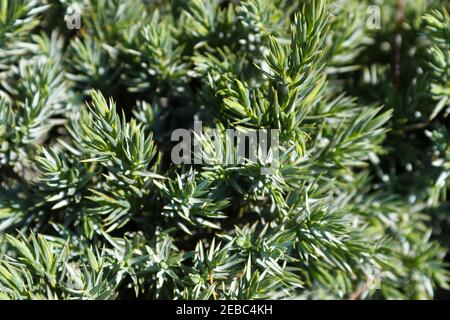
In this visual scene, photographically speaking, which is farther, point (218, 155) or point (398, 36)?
point (398, 36)

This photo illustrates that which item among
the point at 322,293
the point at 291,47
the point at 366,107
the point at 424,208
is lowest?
the point at 322,293

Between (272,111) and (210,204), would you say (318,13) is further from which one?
(210,204)

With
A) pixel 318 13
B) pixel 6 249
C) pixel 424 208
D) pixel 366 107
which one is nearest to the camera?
pixel 318 13

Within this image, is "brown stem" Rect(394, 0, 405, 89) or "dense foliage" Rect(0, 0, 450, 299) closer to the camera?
"dense foliage" Rect(0, 0, 450, 299)

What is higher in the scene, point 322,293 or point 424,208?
point 424,208

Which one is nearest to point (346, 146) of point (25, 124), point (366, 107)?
point (366, 107)

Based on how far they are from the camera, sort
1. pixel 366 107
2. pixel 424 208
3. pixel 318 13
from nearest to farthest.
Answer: pixel 318 13 → pixel 366 107 → pixel 424 208

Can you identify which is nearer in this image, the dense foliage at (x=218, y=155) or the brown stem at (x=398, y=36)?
the dense foliage at (x=218, y=155)

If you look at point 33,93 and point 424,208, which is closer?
point 33,93
